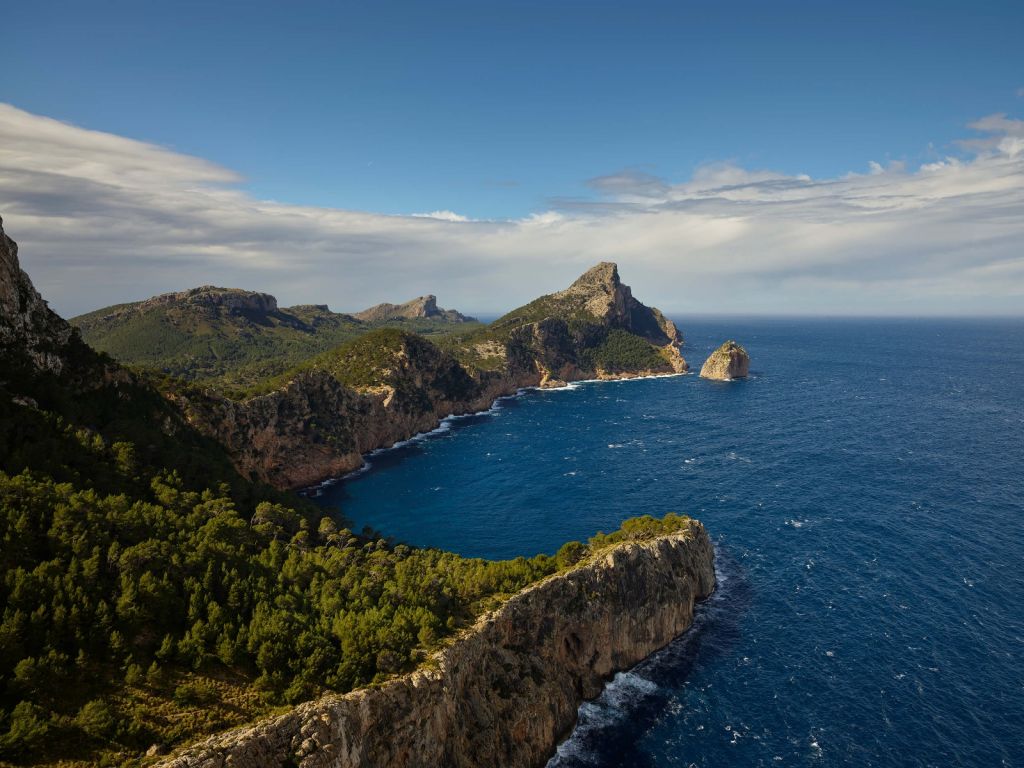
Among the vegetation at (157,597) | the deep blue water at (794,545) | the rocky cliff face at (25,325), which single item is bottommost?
the deep blue water at (794,545)

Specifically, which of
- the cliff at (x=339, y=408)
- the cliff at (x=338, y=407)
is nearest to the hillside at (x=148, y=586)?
the cliff at (x=338, y=407)

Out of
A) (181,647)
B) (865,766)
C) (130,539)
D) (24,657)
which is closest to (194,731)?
(181,647)

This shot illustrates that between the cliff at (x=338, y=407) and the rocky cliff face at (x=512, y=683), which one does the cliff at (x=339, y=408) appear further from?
the rocky cliff face at (x=512, y=683)

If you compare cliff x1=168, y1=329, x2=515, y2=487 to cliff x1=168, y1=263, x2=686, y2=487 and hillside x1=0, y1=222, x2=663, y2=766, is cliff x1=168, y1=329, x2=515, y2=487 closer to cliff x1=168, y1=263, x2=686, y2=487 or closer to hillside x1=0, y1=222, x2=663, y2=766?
cliff x1=168, y1=263, x2=686, y2=487

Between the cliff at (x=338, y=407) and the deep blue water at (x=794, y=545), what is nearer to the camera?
the deep blue water at (x=794, y=545)

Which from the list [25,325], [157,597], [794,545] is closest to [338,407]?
[25,325]

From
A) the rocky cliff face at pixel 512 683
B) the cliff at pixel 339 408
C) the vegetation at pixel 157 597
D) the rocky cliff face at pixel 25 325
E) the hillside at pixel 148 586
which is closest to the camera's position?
the vegetation at pixel 157 597

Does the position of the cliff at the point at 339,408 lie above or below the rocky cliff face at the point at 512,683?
above
